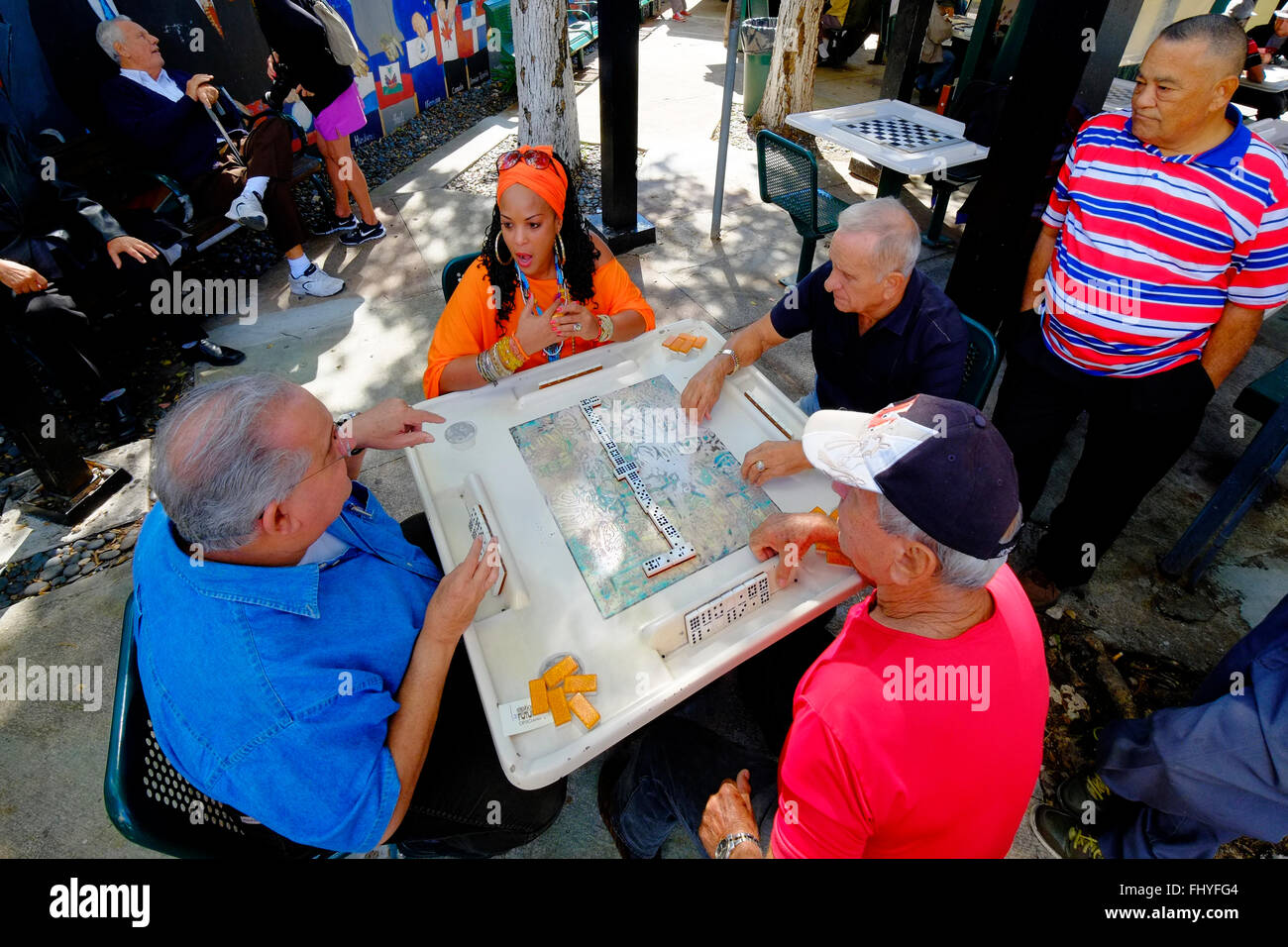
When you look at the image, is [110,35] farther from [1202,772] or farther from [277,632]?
[1202,772]

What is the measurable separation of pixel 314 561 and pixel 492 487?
559 mm

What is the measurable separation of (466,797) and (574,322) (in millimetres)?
1665

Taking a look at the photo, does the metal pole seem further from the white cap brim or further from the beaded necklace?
the white cap brim

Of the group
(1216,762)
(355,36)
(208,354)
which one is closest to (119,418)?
(208,354)

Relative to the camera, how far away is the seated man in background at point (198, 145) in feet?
14.0

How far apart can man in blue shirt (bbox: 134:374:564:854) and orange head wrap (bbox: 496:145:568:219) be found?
1.26 m

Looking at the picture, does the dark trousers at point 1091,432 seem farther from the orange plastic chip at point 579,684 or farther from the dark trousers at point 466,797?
the dark trousers at point 466,797

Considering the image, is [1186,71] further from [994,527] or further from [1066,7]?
[994,527]

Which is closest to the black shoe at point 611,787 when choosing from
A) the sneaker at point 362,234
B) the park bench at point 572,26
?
the sneaker at point 362,234

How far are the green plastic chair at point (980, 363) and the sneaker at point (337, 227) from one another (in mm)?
5278

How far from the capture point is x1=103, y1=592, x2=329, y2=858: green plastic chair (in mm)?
1269

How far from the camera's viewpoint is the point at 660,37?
440 inches

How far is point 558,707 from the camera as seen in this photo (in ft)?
4.85

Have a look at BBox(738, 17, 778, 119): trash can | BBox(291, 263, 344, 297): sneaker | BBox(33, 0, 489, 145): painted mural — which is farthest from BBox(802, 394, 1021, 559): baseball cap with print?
BBox(738, 17, 778, 119): trash can
